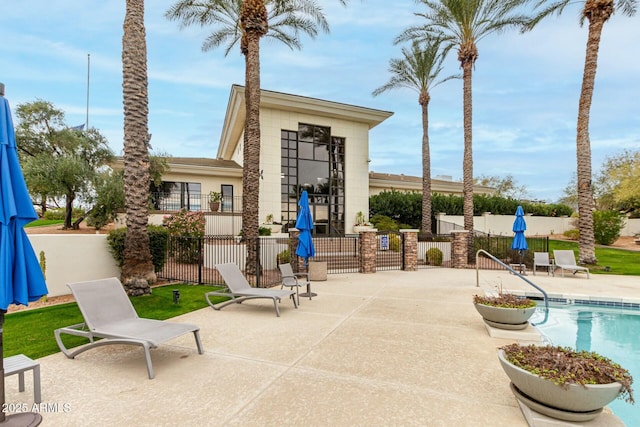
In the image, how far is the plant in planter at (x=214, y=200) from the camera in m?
20.0

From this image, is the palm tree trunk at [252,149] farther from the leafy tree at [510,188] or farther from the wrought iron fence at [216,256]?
the leafy tree at [510,188]

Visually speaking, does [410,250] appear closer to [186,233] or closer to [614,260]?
[186,233]

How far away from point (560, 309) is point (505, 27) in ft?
50.0

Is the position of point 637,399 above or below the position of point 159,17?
below

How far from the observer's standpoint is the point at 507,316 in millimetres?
5336

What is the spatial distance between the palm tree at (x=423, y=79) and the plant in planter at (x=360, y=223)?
145 inches

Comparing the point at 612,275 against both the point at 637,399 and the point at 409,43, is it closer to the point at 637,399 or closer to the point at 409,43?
the point at 637,399

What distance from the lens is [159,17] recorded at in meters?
14.8

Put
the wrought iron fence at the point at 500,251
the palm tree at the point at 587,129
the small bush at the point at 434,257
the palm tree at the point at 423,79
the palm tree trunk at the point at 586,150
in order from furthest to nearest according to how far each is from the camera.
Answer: the palm tree at the point at 423,79 < the small bush at the point at 434,257 < the wrought iron fence at the point at 500,251 < the palm tree trunk at the point at 586,150 < the palm tree at the point at 587,129

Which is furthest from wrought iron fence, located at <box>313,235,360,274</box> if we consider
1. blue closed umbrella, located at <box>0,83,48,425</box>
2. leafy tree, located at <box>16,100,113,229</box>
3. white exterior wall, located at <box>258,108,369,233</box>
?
leafy tree, located at <box>16,100,113,229</box>

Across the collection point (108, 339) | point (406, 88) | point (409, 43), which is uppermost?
point (409, 43)

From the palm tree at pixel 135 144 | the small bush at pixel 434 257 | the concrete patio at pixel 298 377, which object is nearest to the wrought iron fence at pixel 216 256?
the palm tree at pixel 135 144

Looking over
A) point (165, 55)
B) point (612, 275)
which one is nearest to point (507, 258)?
point (612, 275)

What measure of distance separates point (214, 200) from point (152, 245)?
33.4ft
